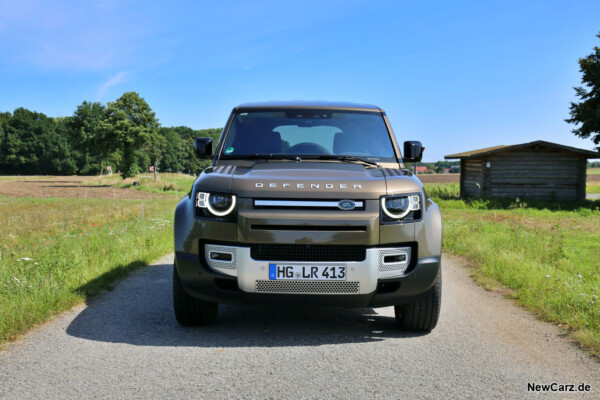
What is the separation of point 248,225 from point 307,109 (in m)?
2.00

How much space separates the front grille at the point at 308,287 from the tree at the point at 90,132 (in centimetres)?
→ 6450

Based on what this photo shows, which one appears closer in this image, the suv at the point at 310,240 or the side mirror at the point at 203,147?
the suv at the point at 310,240

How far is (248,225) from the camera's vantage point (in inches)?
147

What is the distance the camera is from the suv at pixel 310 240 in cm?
372

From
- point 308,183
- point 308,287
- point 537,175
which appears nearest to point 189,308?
point 308,287

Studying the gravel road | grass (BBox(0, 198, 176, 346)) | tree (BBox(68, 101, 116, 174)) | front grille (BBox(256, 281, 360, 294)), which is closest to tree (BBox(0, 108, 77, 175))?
tree (BBox(68, 101, 116, 174))

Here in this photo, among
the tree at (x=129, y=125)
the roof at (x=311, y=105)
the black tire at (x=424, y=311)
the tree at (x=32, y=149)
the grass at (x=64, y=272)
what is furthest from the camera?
the tree at (x=32, y=149)

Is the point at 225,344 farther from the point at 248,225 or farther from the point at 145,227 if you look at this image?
the point at 145,227

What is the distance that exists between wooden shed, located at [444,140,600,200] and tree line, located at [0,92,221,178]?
1884 inches

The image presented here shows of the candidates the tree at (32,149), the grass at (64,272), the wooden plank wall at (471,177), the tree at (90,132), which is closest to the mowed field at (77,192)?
the tree at (90,132)

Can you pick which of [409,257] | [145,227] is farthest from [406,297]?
→ [145,227]

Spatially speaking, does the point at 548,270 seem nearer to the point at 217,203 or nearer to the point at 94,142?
the point at 217,203

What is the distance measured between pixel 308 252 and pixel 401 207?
0.79m

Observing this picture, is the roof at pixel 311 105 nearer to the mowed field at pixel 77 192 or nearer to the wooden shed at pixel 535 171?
the wooden shed at pixel 535 171
